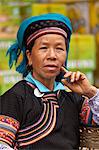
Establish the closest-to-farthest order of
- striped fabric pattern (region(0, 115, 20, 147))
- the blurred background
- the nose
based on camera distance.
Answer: striped fabric pattern (region(0, 115, 20, 147)), the nose, the blurred background

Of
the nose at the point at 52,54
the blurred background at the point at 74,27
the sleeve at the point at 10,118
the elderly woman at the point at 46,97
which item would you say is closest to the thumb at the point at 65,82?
the elderly woman at the point at 46,97

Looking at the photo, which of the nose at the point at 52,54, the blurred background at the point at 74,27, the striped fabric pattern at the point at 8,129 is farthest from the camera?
the blurred background at the point at 74,27

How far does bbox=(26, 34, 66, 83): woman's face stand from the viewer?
2176mm

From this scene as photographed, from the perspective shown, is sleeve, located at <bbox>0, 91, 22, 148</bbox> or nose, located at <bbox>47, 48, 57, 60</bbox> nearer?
sleeve, located at <bbox>0, 91, 22, 148</bbox>

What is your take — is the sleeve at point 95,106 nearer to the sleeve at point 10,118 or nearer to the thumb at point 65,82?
the thumb at point 65,82

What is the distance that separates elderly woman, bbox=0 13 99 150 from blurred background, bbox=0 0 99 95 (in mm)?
2304

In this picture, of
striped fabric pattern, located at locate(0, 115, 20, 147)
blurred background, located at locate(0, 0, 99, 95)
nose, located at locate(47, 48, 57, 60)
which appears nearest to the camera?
striped fabric pattern, located at locate(0, 115, 20, 147)

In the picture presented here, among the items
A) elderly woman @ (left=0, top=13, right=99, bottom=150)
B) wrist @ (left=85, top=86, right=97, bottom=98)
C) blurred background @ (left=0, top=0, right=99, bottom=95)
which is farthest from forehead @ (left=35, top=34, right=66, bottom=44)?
blurred background @ (left=0, top=0, right=99, bottom=95)

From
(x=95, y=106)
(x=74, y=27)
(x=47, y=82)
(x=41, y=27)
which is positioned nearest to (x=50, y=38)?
(x=41, y=27)

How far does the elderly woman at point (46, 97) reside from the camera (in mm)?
2098

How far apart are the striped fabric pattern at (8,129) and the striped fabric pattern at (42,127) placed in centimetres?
5

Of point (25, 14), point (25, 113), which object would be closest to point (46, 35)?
point (25, 113)

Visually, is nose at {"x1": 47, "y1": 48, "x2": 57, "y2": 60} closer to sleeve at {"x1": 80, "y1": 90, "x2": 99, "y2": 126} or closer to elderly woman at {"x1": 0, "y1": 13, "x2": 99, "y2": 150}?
elderly woman at {"x1": 0, "y1": 13, "x2": 99, "y2": 150}

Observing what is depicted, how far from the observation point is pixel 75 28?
5.59 m
